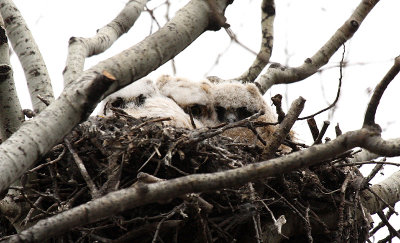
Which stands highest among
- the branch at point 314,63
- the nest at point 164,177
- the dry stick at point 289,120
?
the branch at point 314,63

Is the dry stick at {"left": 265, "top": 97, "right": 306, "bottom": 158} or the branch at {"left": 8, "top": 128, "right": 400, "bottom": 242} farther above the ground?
the dry stick at {"left": 265, "top": 97, "right": 306, "bottom": 158}

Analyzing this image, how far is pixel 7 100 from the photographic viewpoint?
3.67 m

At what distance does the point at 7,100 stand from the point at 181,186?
1.70 m

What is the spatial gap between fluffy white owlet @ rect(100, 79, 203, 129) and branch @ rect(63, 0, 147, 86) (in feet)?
1.50

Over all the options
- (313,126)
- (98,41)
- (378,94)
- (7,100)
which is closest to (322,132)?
(313,126)

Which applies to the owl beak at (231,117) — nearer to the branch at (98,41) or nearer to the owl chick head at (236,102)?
the owl chick head at (236,102)

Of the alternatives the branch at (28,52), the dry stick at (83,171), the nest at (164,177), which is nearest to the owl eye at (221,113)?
the nest at (164,177)

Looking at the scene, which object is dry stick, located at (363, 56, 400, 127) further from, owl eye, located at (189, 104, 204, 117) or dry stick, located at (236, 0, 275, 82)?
dry stick, located at (236, 0, 275, 82)

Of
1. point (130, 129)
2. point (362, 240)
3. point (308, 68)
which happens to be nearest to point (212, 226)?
point (130, 129)

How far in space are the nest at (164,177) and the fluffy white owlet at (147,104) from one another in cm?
72

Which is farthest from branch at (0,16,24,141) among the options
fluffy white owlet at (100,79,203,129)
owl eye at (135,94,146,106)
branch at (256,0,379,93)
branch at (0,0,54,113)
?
branch at (256,0,379,93)

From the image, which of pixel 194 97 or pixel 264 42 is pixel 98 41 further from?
pixel 264 42

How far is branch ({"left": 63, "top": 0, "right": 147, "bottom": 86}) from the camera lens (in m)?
4.26

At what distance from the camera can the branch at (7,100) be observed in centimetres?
360
